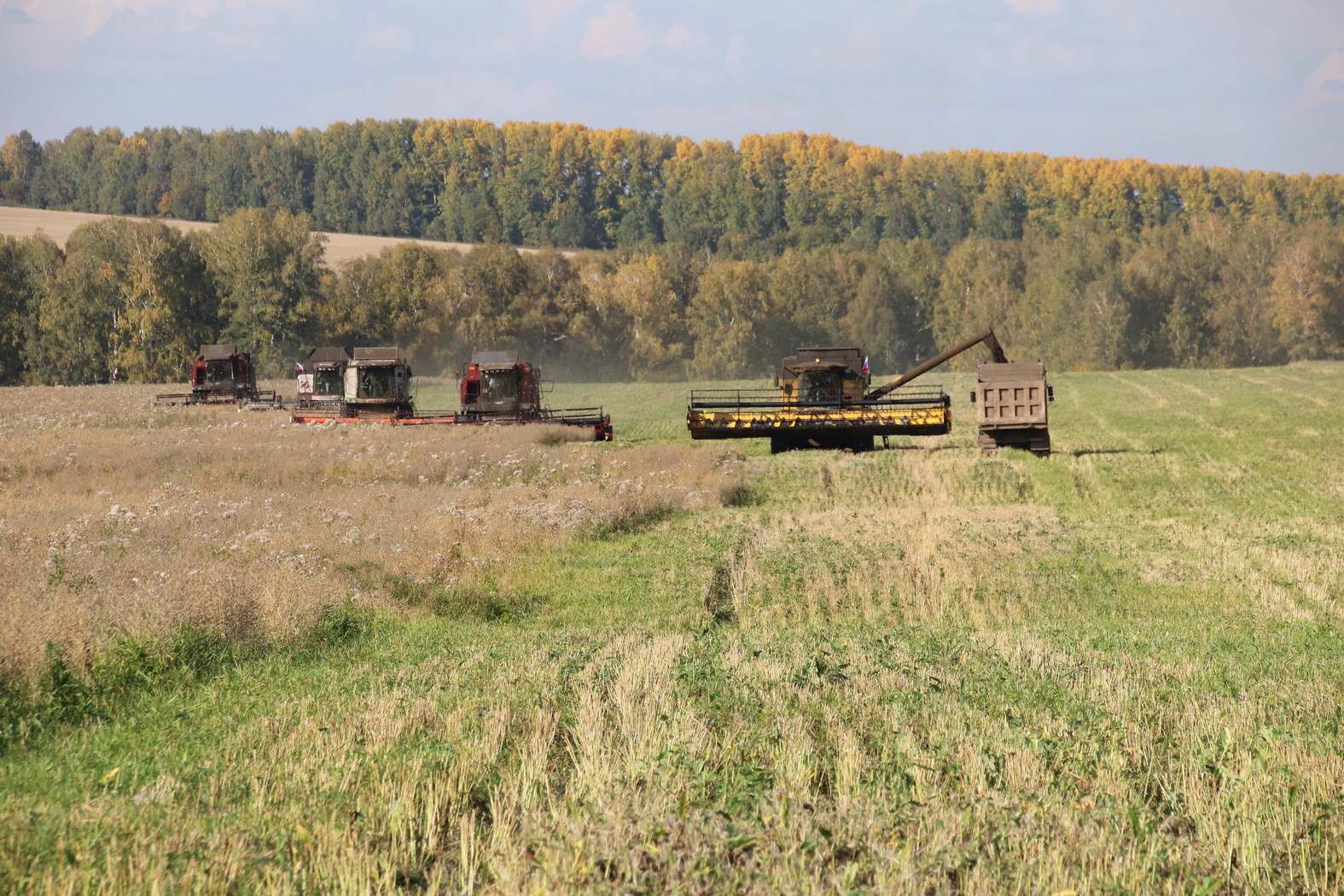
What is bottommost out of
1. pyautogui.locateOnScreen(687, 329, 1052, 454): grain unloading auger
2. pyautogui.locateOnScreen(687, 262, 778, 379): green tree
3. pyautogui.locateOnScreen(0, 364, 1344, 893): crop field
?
pyautogui.locateOnScreen(0, 364, 1344, 893): crop field

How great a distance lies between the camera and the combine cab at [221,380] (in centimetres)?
6094

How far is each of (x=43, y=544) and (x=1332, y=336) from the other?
10931 cm

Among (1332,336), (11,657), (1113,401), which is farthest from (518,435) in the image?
(1332,336)

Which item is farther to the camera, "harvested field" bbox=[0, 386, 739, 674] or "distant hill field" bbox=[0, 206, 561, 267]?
"distant hill field" bbox=[0, 206, 561, 267]

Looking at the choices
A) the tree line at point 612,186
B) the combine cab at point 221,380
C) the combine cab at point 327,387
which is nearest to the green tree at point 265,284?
the combine cab at point 221,380

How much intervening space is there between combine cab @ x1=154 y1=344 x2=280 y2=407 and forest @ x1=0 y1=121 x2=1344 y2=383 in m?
26.9

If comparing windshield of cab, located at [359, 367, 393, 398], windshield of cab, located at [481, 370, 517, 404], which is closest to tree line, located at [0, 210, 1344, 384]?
windshield of cab, located at [359, 367, 393, 398]

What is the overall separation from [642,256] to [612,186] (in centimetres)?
5052

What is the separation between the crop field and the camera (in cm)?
706

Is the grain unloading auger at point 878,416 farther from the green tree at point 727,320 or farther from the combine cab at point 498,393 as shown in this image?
the green tree at point 727,320

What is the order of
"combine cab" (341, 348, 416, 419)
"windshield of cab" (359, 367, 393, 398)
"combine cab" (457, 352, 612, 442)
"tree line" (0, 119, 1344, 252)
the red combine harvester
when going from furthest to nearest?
"tree line" (0, 119, 1344, 252)
"windshield of cab" (359, 367, 393, 398)
"combine cab" (341, 348, 416, 419)
"combine cab" (457, 352, 612, 442)
the red combine harvester

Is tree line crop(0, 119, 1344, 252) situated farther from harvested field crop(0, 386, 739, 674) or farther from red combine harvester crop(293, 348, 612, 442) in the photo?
harvested field crop(0, 386, 739, 674)

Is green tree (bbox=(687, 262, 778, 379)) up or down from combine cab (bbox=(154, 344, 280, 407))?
up

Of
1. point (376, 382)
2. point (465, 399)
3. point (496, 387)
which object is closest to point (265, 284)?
point (376, 382)
